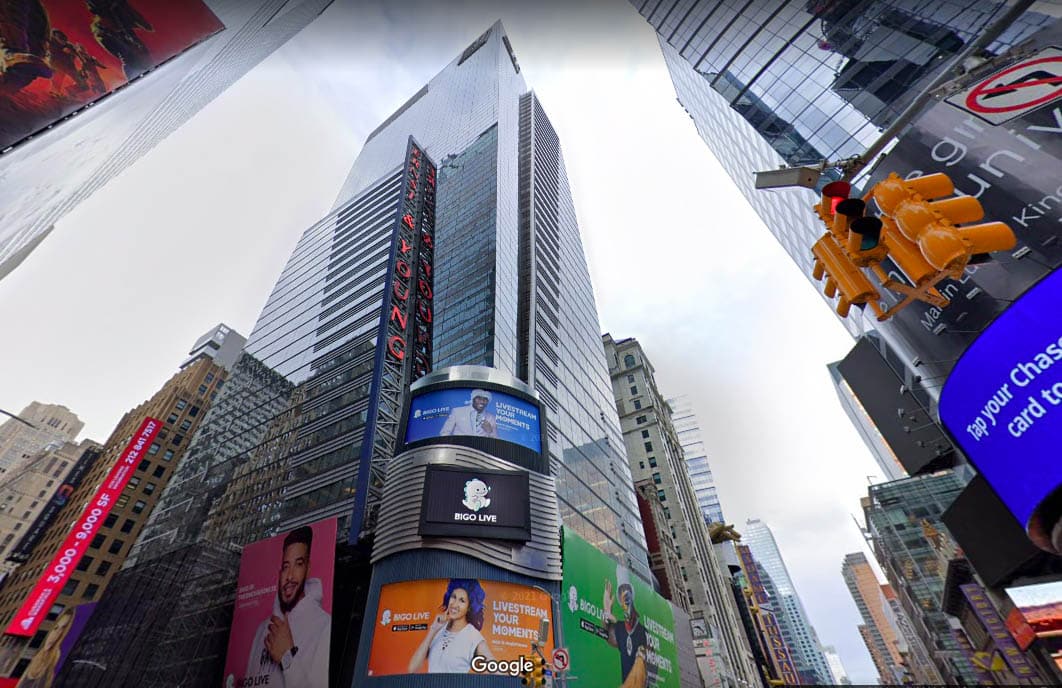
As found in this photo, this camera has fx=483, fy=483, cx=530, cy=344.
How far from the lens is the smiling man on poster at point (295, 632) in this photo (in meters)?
23.5

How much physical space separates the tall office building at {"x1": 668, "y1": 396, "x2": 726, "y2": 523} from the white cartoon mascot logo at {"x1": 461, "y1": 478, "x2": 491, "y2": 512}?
360 feet

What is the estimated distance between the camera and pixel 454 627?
21.0 metres

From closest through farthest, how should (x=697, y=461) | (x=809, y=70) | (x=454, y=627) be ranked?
(x=454, y=627), (x=809, y=70), (x=697, y=461)

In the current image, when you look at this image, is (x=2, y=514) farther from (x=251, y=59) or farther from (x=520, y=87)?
(x=520, y=87)

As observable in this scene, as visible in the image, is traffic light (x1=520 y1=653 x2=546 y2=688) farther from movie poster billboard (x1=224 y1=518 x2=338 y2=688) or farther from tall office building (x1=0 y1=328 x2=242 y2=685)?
tall office building (x1=0 y1=328 x2=242 y2=685)

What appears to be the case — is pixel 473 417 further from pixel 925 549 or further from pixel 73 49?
pixel 925 549

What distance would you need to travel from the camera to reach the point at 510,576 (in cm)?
2331

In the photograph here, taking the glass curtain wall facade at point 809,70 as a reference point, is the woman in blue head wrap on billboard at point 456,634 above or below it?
below

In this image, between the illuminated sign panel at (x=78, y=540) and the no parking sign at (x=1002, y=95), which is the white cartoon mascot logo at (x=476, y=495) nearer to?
Answer: the no parking sign at (x=1002, y=95)

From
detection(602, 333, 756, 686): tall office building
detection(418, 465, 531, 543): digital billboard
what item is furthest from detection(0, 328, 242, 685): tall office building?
detection(602, 333, 756, 686): tall office building

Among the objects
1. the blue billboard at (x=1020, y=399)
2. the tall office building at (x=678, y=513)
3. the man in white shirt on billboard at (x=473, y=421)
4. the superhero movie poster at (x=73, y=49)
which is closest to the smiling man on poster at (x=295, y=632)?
the man in white shirt on billboard at (x=473, y=421)

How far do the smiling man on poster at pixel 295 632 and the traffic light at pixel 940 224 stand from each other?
2824 centimetres

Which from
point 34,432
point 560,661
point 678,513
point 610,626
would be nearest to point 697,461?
point 678,513

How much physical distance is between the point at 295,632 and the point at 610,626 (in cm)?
1744
